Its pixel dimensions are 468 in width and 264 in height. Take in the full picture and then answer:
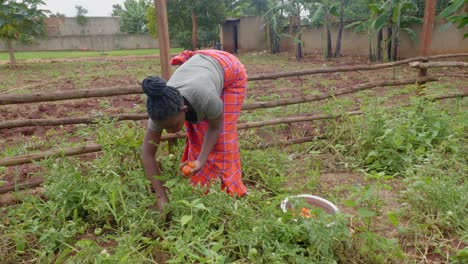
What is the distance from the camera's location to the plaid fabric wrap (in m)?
2.35

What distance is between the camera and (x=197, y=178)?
2457 mm

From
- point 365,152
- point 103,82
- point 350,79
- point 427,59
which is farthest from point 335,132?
point 103,82

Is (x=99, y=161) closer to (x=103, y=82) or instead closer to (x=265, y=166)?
(x=265, y=166)

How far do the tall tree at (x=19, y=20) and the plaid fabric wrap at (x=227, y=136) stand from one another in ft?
36.6

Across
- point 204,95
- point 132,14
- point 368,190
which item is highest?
point 132,14

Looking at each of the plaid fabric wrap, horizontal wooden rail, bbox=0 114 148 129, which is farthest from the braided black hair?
horizontal wooden rail, bbox=0 114 148 129

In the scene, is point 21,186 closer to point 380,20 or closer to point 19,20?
point 380,20

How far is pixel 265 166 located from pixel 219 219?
3.47 ft

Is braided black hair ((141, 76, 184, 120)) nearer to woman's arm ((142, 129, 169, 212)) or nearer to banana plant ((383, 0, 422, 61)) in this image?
woman's arm ((142, 129, 169, 212))

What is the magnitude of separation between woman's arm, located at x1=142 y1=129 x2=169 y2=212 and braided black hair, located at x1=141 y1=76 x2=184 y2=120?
37 centimetres

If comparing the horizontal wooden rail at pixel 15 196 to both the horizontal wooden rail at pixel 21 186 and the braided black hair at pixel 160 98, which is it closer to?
the horizontal wooden rail at pixel 21 186

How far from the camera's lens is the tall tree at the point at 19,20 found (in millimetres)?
10672

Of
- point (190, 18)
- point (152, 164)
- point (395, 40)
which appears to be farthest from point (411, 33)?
point (190, 18)

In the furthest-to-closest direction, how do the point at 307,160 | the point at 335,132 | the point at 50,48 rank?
the point at 50,48
the point at 335,132
the point at 307,160
